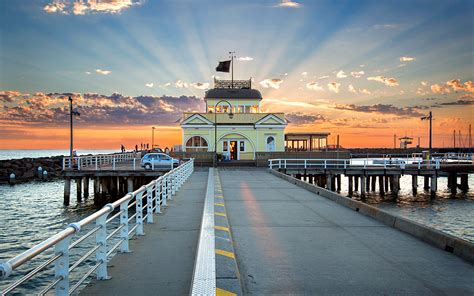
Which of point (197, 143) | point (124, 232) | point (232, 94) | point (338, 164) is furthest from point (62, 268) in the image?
point (232, 94)

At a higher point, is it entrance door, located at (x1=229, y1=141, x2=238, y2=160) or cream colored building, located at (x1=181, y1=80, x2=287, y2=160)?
cream colored building, located at (x1=181, y1=80, x2=287, y2=160)

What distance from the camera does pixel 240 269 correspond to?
6879 millimetres

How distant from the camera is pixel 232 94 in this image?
178 feet

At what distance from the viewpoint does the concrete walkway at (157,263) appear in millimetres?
5902

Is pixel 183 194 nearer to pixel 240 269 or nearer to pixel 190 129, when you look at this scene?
pixel 240 269

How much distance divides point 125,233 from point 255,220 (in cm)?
461

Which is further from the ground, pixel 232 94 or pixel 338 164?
pixel 232 94

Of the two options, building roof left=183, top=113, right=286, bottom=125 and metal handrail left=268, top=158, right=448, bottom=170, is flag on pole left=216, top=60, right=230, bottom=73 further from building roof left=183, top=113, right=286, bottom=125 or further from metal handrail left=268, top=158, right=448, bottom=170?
metal handrail left=268, top=158, right=448, bottom=170

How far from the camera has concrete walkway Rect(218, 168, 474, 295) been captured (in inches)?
235

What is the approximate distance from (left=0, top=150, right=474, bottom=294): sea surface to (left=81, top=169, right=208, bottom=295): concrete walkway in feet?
13.2

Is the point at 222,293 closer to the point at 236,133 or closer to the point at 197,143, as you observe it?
the point at 197,143

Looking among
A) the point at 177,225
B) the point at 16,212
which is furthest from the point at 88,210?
the point at 177,225

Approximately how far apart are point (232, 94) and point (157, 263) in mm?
48124

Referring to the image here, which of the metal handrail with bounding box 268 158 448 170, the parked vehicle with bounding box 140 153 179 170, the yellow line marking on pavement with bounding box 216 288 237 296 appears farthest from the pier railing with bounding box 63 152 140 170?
the yellow line marking on pavement with bounding box 216 288 237 296
